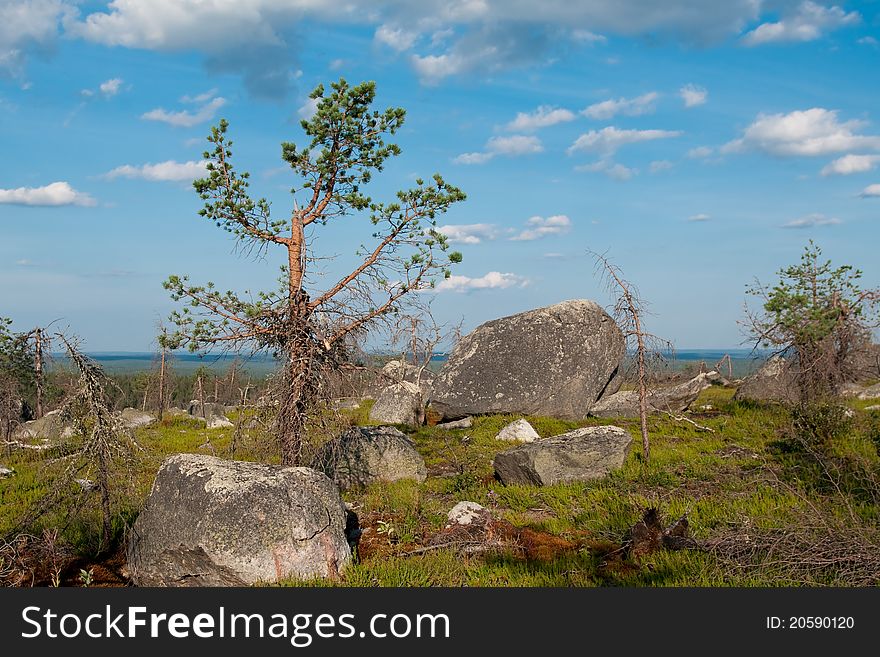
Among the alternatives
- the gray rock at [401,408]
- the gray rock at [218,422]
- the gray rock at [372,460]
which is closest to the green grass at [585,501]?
the gray rock at [372,460]

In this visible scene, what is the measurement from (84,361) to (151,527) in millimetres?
2751

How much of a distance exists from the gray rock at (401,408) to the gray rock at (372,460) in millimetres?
7578

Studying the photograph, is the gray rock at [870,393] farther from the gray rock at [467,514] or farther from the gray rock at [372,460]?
the gray rock at [467,514]

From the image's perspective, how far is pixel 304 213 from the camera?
11859 millimetres

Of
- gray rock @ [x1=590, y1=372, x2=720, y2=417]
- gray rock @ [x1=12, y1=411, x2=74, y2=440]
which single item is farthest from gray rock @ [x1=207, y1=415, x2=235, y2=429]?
gray rock @ [x1=590, y1=372, x2=720, y2=417]

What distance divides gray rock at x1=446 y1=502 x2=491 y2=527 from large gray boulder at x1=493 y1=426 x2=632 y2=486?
70.6 inches

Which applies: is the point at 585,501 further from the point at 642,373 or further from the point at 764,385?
the point at 764,385

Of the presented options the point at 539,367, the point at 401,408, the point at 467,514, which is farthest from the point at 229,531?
the point at 539,367

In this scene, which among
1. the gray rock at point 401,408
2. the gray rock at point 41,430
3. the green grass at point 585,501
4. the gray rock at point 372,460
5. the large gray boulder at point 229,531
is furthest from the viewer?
the gray rock at point 401,408

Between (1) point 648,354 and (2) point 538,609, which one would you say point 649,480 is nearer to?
(1) point 648,354

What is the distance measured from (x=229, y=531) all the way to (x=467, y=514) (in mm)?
4181

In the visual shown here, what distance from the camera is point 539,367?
21297 millimetres

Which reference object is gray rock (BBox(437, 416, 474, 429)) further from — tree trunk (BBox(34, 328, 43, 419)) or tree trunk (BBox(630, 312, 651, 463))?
tree trunk (BBox(34, 328, 43, 419))

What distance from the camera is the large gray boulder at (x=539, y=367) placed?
2086 centimetres
